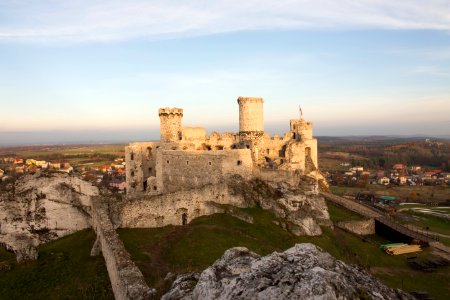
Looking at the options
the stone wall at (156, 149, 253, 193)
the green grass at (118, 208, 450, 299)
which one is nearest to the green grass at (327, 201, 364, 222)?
the green grass at (118, 208, 450, 299)

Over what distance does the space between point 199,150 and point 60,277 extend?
2086cm

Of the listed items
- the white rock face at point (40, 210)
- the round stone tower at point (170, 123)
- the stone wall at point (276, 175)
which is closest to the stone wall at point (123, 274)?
the white rock face at point (40, 210)

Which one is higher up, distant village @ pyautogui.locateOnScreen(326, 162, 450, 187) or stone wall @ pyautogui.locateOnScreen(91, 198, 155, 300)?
stone wall @ pyautogui.locateOnScreen(91, 198, 155, 300)

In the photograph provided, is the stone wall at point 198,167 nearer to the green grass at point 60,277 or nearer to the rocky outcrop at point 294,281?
the green grass at point 60,277

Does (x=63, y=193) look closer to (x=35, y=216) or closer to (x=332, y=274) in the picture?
(x=35, y=216)

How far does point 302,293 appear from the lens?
670 centimetres

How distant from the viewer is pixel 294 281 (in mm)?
7133

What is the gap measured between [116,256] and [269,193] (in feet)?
70.6

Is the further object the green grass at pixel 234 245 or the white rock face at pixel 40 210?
the white rock face at pixel 40 210

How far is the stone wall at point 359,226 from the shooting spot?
1677 inches

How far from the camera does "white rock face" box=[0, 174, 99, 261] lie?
27.7 m

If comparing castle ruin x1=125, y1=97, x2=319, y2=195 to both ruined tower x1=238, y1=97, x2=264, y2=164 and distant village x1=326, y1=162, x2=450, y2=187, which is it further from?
distant village x1=326, y1=162, x2=450, y2=187

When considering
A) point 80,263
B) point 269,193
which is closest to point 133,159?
point 269,193

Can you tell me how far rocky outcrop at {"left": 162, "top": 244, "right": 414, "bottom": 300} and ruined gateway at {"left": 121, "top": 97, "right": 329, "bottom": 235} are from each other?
18.9 m
